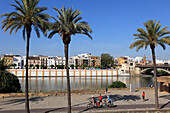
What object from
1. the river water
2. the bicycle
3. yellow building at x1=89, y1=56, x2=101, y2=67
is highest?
yellow building at x1=89, y1=56, x2=101, y2=67

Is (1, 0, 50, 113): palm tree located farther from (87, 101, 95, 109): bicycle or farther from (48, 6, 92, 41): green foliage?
(87, 101, 95, 109): bicycle

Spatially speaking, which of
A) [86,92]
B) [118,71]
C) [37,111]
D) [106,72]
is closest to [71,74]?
[106,72]

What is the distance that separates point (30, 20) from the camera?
14141mm

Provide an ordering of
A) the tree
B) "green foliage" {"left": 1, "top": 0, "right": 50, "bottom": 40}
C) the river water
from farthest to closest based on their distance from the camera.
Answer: the tree < the river water < "green foliage" {"left": 1, "top": 0, "right": 50, "bottom": 40}

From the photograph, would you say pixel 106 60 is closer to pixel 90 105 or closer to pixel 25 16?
pixel 90 105

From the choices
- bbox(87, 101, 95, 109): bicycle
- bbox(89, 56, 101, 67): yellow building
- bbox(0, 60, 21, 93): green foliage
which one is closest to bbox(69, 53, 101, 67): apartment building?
bbox(89, 56, 101, 67): yellow building

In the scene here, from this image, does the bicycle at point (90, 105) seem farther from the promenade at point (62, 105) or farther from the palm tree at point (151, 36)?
the palm tree at point (151, 36)

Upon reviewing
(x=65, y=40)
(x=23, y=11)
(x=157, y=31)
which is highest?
(x=23, y=11)

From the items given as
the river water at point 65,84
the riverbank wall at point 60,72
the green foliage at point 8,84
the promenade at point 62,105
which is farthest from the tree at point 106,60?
the promenade at point 62,105

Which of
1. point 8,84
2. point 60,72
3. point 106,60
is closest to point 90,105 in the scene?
point 8,84

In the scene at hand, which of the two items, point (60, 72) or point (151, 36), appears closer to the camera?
point (151, 36)

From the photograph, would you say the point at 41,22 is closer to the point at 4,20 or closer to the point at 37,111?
the point at 4,20

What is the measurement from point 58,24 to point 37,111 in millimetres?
8380

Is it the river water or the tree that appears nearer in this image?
the river water
